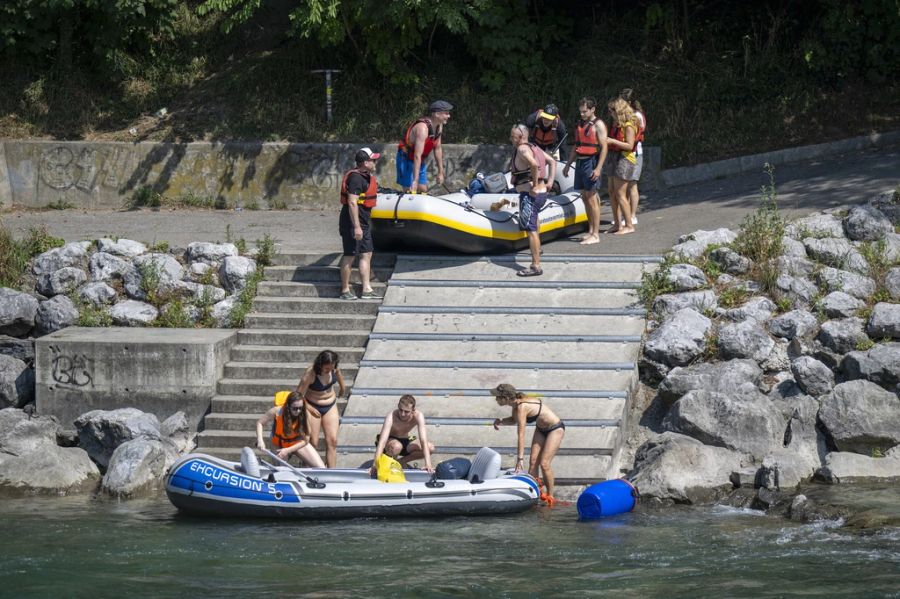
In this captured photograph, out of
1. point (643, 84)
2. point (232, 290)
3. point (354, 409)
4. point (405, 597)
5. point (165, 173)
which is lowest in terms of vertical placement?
point (405, 597)

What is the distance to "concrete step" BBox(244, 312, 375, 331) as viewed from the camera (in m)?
14.8

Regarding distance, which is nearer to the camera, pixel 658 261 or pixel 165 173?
pixel 658 261

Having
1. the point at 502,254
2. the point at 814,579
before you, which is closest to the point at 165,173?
the point at 502,254

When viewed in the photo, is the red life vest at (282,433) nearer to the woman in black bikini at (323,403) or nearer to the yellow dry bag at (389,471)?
the woman in black bikini at (323,403)

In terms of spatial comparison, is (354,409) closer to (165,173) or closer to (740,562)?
(740,562)

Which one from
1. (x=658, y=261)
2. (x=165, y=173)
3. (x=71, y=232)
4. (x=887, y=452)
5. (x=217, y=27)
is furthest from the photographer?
(x=217, y=27)

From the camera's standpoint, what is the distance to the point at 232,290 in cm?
1559

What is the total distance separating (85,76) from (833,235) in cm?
1303

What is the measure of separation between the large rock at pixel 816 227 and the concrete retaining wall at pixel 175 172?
6651 mm

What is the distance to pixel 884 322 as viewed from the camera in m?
13.9

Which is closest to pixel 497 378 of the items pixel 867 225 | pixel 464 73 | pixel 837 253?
pixel 837 253

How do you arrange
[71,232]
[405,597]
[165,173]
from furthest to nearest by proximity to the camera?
[165,173] < [71,232] < [405,597]

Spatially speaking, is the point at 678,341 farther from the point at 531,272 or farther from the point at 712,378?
the point at 531,272

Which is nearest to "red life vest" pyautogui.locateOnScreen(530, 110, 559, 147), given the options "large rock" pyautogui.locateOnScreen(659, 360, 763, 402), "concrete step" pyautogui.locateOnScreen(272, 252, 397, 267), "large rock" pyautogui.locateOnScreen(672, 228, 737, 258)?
"large rock" pyautogui.locateOnScreen(672, 228, 737, 258)
